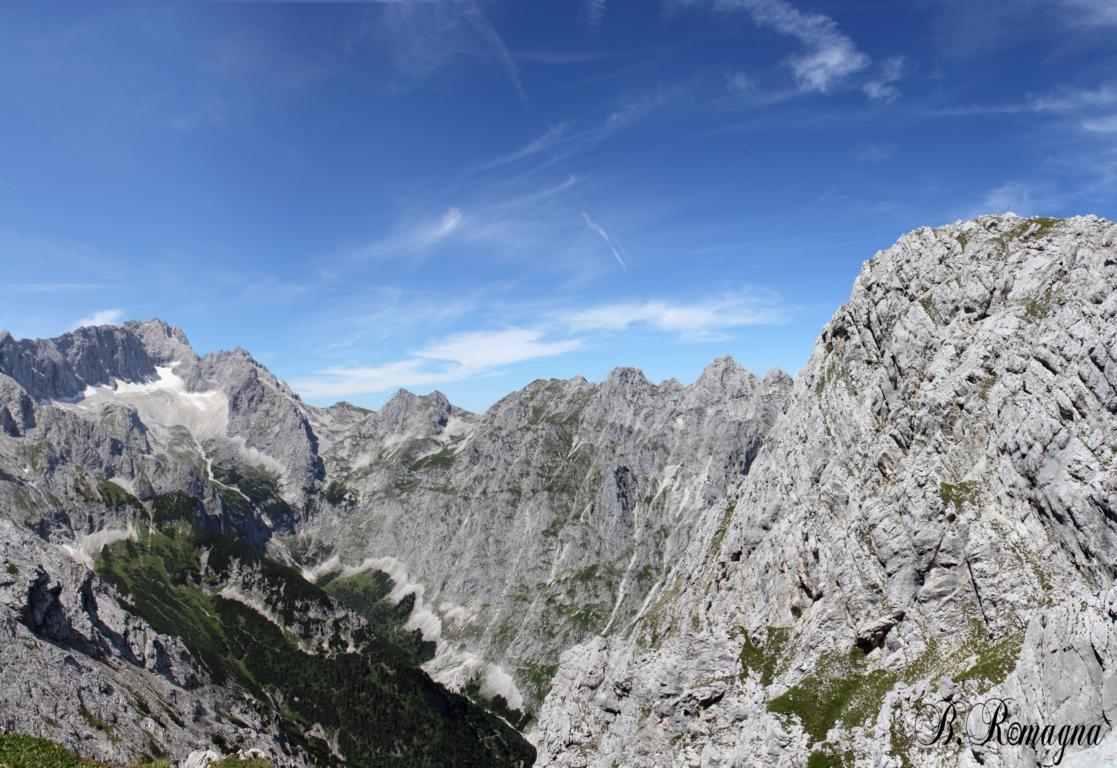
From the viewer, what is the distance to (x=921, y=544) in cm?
6481

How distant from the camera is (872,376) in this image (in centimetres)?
9469

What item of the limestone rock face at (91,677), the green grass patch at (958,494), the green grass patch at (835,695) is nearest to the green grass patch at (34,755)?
the green grass patch at (835,695)

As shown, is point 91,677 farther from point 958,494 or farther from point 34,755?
point 958,494

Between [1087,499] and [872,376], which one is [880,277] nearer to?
[872,376]

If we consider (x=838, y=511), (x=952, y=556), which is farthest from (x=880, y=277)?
(x=952, y=556)

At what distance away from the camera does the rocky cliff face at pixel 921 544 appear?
50812 millimetres

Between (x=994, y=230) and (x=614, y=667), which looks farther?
(x=614, y=667)

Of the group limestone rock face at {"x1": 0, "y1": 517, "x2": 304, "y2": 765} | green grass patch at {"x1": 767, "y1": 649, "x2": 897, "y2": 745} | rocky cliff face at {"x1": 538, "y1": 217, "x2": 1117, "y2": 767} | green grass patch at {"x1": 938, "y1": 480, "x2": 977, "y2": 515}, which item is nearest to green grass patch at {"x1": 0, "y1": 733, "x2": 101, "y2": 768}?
rocky cliff face at {"x1": 538, "y1": 217, "x2": 1117, "y2": 767}

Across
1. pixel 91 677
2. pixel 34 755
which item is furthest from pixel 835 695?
pixel 91 677

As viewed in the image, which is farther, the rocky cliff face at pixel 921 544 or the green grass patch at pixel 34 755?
the rocky cliff face at pixel 921 544

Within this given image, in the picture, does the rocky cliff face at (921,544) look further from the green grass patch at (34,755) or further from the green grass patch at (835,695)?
the green grass patch at (34,755)

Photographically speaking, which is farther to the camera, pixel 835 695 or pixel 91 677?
pixel 91 677

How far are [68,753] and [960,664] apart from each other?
202ft

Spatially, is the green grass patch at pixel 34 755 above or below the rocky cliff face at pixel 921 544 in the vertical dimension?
below
